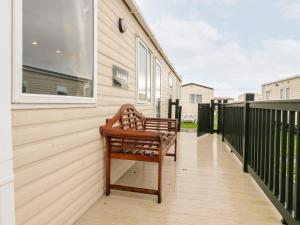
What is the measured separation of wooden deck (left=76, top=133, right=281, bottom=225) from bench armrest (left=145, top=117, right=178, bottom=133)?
81 cm

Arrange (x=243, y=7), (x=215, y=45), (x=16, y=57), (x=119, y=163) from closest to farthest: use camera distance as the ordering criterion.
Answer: (x=16, y=57)
(x=119, y=163)
(x=243, y=7)
(x=215, y=45)

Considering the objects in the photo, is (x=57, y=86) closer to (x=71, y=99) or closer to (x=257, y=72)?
(x=71, y=99)

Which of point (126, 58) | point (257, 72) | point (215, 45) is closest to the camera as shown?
point (126, 58)

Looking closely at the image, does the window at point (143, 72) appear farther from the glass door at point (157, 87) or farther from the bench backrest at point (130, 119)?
the glass door at point (157, 87)

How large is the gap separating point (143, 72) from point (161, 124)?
136 centimetres

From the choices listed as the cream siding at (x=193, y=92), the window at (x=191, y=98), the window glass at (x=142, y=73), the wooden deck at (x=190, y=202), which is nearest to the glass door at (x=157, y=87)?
the window glass at (x=142, y=73)

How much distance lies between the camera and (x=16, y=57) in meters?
1.34

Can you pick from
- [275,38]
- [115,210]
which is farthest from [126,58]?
[275,38]

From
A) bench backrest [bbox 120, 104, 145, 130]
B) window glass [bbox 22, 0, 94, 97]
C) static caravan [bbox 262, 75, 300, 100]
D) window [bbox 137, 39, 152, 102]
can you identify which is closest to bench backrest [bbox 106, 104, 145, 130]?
bench backrest [bbox 120, 104, 145, 130]

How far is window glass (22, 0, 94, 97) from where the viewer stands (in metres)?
1.49

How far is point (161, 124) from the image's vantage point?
436 centimetres

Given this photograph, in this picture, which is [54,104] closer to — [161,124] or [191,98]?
[161,124]

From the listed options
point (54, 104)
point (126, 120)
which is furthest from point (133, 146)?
point (54, 104)

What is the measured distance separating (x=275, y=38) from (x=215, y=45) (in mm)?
5176
